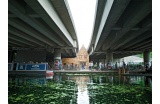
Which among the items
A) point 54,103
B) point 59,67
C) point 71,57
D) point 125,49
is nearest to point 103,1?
point 54,103

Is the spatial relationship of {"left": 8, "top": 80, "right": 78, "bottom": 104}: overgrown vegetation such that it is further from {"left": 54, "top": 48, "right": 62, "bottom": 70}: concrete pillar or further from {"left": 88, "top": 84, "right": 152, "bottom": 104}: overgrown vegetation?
{"left": 54, "top": 48, "right": 62, "bottom": 70}: concrete pillar

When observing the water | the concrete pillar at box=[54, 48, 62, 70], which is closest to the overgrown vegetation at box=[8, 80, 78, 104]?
the water

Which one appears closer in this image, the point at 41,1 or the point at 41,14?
the point at 41,1

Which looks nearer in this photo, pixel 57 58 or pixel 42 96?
pixel 42 96

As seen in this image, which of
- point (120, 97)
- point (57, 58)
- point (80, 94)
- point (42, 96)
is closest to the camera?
point (120, 97)

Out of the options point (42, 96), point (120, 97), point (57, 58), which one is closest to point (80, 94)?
point (42, 96)

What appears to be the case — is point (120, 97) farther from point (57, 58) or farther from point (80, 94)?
point (57, 58)

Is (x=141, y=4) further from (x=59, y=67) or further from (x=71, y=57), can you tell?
(x=71, y=57)

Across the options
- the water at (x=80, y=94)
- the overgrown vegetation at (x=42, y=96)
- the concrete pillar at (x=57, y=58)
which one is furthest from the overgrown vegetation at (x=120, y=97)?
the concrete pillar at (x=57, y=58)

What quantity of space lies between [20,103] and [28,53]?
37665 mm

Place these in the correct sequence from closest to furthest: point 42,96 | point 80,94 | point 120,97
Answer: point 120,97, point 42,96, point 80,94

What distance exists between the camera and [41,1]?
13461 millimetres

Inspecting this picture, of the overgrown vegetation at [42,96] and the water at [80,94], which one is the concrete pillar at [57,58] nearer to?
the water at [80,94]
